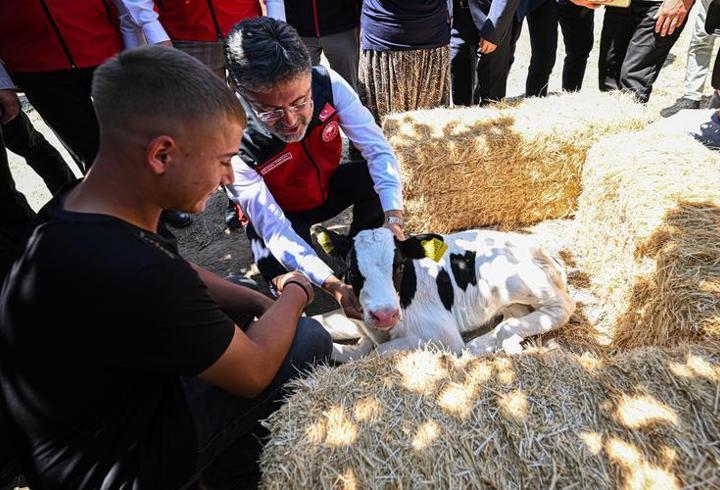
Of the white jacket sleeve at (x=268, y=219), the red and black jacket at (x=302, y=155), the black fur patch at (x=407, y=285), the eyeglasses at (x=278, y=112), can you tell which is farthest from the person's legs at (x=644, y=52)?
the white jacket sleeve at (x=268, y=219)

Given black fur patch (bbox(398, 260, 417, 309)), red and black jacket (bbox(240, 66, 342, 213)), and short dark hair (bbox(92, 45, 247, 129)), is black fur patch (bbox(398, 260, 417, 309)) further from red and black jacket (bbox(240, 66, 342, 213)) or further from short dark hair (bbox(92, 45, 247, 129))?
short dark hair (bbox(92, 45, 247, 129))

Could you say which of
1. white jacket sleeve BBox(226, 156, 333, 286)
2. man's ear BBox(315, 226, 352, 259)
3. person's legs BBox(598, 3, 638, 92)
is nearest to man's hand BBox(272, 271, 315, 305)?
white jacket sleeve BBox(226, 156, 333, 286)

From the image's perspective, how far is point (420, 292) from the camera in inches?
133

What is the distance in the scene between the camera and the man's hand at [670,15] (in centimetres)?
450

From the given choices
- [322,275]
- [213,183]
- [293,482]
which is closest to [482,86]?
[322,275]

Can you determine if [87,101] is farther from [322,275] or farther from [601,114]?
[601,114]

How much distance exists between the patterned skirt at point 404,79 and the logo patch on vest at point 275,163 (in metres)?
2.24

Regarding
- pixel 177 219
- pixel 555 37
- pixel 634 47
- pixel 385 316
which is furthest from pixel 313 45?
pixel 634 47

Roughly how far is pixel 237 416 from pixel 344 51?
441cm

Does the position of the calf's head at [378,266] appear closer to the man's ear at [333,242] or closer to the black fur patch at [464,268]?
the man's ear at [333,242]

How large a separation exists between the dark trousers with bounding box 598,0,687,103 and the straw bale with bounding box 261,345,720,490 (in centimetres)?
437

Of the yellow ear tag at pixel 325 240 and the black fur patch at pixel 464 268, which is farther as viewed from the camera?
the black fur patch at pixel 464 268

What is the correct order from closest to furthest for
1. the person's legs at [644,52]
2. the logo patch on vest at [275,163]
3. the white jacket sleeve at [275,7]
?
the logo patch on vest at [275,163] → the white jacket sleeve at [275,7] → the person's legs at [644,52]

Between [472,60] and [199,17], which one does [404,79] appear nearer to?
[472,60]
